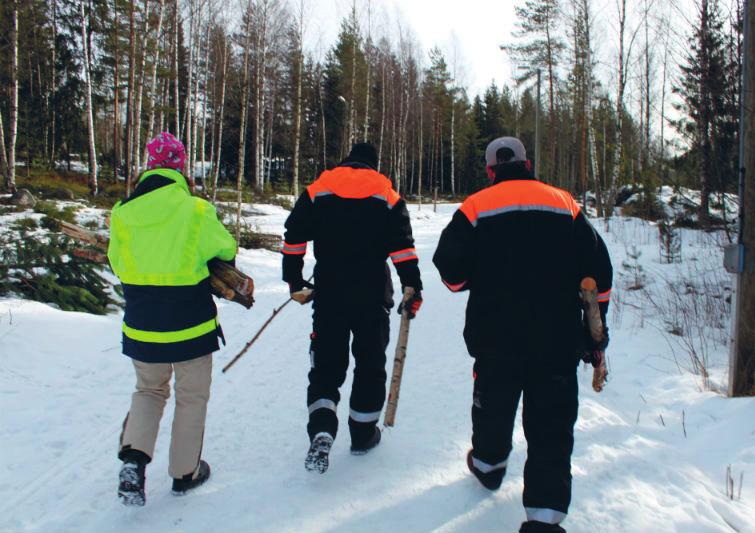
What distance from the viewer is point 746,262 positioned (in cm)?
460

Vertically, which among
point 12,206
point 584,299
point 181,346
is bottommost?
point 181,346

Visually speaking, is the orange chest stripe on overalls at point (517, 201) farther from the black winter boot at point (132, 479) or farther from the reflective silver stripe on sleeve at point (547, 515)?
the black winter boot at point (132, 479)

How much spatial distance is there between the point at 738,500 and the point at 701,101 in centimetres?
598

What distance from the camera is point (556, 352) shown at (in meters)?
2.59

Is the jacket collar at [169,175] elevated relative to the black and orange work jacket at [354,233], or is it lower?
elevated

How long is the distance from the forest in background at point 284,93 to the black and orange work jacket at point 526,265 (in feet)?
17.5

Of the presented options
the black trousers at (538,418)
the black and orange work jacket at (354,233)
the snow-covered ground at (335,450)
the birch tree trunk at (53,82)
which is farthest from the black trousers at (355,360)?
the birch tree trunk at (53,82)

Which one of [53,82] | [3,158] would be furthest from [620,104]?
[53,82]

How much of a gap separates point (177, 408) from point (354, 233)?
149 centimetres

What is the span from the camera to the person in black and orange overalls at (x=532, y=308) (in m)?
2.58

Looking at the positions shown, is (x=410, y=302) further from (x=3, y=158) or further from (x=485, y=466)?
(x=3, y=158)

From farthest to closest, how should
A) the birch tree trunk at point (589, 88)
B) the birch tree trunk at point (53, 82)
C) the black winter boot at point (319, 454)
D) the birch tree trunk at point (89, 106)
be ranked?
the birch tree trunk at point (53, 82), the birch tree trunk at point (589, 88), the birch tree trunk at point (89, 106), the black winter boot at point (319, 454)

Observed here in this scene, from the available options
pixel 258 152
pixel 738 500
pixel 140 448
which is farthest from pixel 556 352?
pixel 258 152

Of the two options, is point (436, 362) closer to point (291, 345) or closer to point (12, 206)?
point (291, 345)
